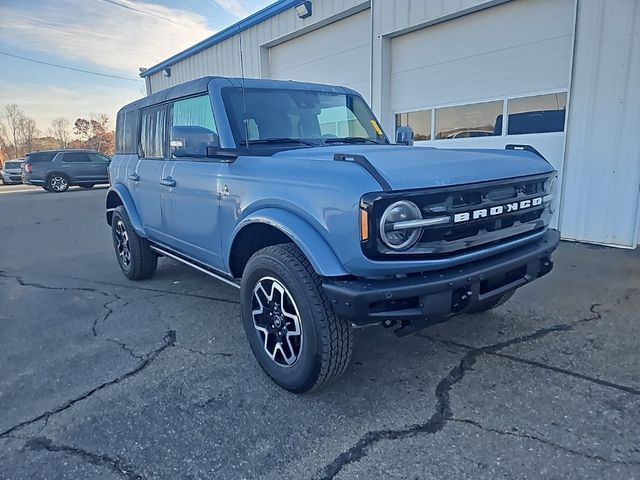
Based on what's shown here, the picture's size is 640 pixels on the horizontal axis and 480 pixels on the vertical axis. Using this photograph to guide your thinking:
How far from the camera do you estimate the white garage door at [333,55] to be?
909cm

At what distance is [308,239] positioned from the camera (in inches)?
94.3

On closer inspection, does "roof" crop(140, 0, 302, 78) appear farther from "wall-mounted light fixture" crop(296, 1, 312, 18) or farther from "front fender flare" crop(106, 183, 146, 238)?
"front fender flare" crop(106, 183, 146, 238)

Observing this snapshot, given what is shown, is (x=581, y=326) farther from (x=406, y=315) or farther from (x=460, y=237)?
(x=406, y=315)

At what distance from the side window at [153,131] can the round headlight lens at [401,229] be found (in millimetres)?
2914

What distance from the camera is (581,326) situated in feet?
11.7

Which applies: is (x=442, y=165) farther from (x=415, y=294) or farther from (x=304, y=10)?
(x=304, y=10)

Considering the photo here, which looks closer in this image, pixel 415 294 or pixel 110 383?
pixel 415 294

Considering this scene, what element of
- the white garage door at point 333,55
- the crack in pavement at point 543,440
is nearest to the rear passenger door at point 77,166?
the white garage door at point 333,55

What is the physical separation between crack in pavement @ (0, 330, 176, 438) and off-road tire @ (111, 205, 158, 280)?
161cm

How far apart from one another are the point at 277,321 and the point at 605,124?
5.65m

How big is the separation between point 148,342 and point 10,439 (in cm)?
123

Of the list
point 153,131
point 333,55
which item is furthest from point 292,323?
point 333,55

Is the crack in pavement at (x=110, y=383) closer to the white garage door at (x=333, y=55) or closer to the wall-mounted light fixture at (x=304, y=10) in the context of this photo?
the white garage door at (x=333, y=55)

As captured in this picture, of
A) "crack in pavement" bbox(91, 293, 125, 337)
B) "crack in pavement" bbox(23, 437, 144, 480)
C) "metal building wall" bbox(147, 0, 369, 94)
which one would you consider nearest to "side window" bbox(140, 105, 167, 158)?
"crack in pavement" bbox(91, 293, 125, 337)
